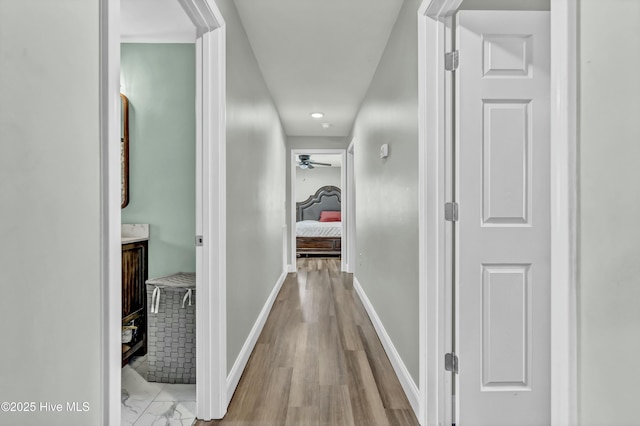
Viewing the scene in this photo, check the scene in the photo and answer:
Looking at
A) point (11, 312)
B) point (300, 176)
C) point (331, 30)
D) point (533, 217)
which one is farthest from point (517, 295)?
point (300, 176)

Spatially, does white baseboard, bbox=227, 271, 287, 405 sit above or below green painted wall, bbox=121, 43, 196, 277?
below

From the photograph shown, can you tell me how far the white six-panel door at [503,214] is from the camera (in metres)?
1.59

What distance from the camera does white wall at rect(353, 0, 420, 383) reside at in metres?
1.90

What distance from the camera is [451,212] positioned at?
63.9 inches

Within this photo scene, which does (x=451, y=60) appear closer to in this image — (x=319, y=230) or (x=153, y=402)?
(x=153, y=402)

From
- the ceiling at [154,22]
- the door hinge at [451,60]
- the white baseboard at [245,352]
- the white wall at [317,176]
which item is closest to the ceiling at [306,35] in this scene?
the ceiling at [154,22]

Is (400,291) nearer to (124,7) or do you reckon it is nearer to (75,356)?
(75,356)

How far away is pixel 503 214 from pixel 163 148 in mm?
2226

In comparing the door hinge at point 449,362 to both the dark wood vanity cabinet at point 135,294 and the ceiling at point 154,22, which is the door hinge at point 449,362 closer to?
the dark wood vanity cabinet at point 135,294

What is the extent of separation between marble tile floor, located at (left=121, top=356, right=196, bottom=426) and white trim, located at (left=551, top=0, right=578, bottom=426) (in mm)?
1672

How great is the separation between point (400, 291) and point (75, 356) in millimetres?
1831

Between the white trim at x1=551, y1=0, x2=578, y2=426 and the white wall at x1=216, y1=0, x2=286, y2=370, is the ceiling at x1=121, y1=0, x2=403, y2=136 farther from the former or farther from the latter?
the white trim at x1=551, y1=0, x2=578, y2=426

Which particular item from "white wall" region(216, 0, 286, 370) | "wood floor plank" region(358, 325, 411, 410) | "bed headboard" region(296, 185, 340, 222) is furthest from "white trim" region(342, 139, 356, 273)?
"bed headboard" region(296, 185, 340, 222)

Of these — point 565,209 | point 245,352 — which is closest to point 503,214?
point 565,209
